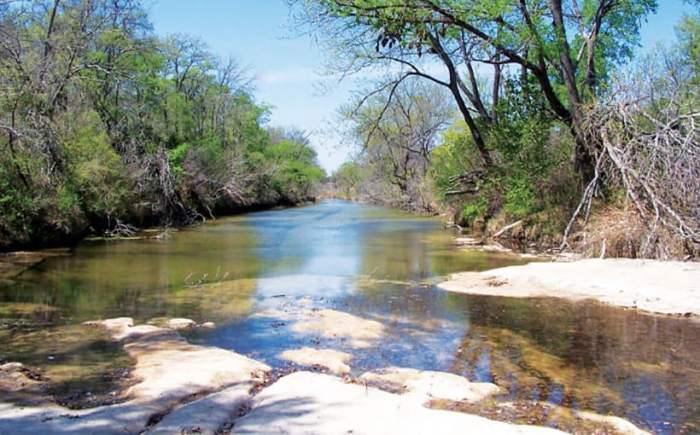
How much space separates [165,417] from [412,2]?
1515 cm

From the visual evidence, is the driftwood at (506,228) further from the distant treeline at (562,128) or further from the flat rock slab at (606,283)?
the flat rock slab at (606,283)

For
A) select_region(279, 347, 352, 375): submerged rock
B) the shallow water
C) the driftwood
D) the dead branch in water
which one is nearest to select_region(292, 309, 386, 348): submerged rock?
the shallow water

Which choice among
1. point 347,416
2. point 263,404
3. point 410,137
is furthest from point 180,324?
point 410,137

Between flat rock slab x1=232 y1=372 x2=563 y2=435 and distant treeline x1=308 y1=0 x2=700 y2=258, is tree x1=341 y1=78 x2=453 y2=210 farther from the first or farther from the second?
flat rock slab x1=232 y1=372 x2=563 y2=435

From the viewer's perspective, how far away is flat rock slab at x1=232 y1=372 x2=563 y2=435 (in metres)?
5.51

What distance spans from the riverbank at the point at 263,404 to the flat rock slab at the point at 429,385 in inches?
0.5

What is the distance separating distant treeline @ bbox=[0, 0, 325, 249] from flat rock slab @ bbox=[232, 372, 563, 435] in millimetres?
14222

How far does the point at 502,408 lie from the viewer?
21.9 feet

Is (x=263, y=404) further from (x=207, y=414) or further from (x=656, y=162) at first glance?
(x=656, y=162)

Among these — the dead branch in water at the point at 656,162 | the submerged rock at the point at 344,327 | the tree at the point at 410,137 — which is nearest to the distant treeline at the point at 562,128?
the dead branch in water at the point at 656,162

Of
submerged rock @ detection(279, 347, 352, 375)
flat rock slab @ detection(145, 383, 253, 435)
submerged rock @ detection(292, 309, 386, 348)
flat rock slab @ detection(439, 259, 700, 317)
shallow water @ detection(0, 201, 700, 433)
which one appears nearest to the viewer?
flat rock slab @ detection(145, 383, 253, 435)

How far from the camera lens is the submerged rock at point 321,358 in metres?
8.16

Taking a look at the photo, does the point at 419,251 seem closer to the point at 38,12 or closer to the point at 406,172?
the point at 38,12

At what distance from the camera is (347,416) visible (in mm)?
5828
